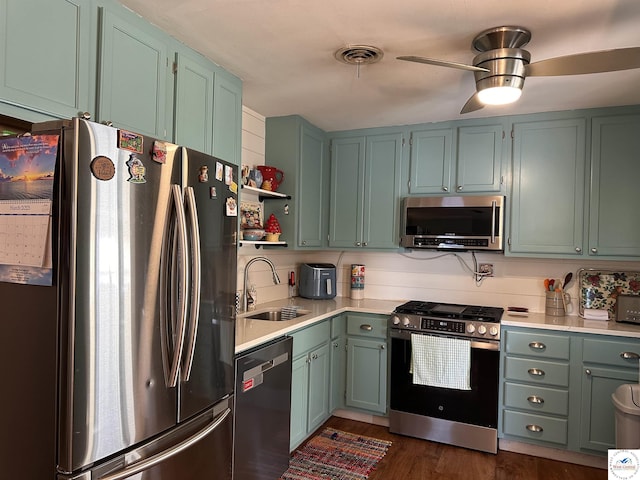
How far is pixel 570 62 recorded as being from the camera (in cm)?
181

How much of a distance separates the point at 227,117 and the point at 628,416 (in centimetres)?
278

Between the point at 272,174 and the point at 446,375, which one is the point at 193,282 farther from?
the point at 446,375

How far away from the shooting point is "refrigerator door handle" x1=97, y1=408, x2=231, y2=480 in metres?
1.41

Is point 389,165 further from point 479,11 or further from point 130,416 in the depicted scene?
point 130,416

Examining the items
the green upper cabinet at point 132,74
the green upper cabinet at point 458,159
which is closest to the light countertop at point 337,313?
the green upper cabinet at point 458,159

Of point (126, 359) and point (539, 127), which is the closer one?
point (126, 359)

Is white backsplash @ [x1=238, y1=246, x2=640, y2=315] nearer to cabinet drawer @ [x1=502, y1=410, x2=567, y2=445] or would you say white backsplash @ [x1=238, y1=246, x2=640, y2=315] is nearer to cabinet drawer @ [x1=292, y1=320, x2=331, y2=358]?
cabinet drawer @ [x1=292, y1=320, x2=331, y2=358]

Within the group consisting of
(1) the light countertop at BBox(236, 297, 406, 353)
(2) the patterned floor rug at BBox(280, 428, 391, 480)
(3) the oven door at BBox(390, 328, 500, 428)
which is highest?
(1) the light countertop at BBox(236, 297, 406, 353)

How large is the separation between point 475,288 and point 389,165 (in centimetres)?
125

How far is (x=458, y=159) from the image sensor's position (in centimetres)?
337

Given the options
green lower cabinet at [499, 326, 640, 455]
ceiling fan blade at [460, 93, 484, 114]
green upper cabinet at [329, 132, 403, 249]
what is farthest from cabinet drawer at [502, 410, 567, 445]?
ceiling fan blade at [460, 93, 484, 114]

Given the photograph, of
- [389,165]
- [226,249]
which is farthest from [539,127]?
[226,249]

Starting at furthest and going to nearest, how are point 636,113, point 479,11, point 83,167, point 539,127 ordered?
point 539,127
point 636,113
point 479,11
point 83,167

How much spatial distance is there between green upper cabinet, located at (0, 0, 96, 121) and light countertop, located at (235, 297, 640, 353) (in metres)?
1.30
